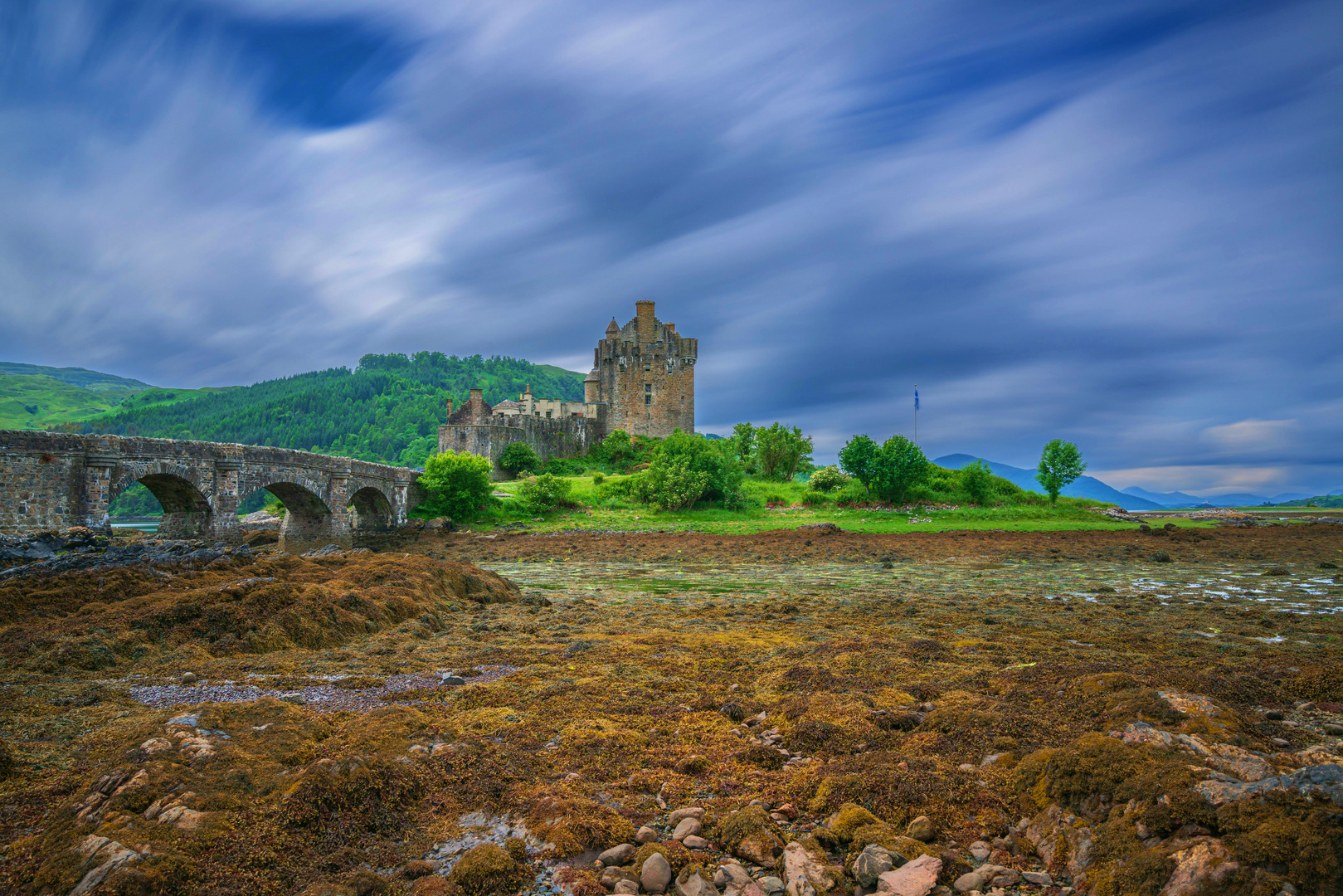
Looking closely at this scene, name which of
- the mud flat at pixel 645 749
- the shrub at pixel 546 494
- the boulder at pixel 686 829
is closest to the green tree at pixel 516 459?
the shrub at pixel 546 494

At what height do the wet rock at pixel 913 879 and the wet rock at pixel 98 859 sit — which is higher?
the wet rock at pixel 98 859

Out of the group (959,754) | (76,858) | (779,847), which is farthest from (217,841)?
(959,754)

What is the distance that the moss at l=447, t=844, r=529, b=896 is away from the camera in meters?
4.50

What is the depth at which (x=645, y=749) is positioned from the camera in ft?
23.0

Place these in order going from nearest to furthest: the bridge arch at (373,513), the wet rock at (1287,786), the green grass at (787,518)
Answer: the wet rock at (1287,786) < the green grass at (787,518) < the bridge arch at (373,513)

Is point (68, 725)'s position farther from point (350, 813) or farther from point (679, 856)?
point (679, 856)

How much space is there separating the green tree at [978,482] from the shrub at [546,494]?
33.3m

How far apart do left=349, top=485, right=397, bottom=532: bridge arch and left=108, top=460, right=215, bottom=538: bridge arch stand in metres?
16.9

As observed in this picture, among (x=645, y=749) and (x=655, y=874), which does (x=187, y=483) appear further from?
(x=655, y=874)

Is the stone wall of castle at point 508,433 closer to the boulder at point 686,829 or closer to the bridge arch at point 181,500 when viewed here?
the bridge arch at point 181,500

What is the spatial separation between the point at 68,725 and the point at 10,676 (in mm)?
3363

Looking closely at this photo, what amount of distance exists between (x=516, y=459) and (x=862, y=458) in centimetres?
3607

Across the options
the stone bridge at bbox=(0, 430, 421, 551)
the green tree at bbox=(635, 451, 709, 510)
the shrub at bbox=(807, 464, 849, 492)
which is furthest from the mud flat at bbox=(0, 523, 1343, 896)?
the shrub at bbox=(807, 464, 849, 492)

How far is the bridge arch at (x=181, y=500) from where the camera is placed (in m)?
29.5
